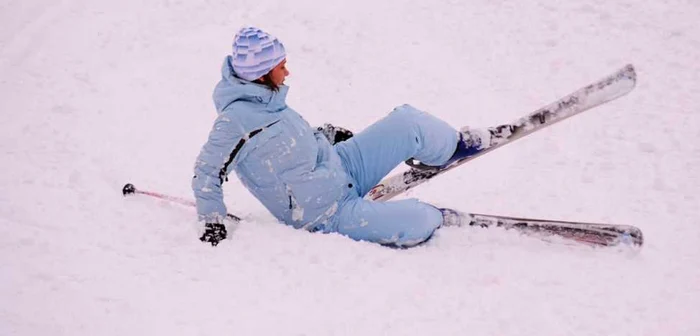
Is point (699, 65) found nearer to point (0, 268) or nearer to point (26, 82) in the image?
point (0, 268)

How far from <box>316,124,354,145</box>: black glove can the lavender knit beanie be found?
94 cm

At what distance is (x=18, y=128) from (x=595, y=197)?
5.23 meters

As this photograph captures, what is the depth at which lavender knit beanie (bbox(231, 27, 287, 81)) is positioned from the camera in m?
3.40

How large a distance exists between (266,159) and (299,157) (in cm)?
20

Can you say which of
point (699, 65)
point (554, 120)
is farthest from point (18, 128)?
point (699, 65)

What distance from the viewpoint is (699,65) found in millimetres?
6305

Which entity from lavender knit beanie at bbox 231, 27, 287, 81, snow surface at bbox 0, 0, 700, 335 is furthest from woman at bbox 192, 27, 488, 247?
snow surface at bbox 0, 0, 700, 335

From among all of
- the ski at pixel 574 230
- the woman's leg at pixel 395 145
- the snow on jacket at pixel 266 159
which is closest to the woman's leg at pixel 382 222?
the snow on jacket at pixel 266 159

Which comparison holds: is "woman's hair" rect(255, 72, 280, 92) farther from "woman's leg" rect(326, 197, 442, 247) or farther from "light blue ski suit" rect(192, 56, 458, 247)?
"woman's leg" rect(326, 197, 442, 247)

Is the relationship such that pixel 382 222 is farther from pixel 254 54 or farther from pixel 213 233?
pixel 254 54

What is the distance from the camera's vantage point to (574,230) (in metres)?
4.05

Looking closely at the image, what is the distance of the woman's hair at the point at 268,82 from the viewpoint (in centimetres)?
354

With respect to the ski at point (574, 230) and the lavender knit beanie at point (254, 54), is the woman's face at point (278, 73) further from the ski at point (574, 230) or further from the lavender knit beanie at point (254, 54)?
the ski at point (574, 230)

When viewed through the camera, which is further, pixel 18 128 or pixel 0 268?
pixel 18 128
